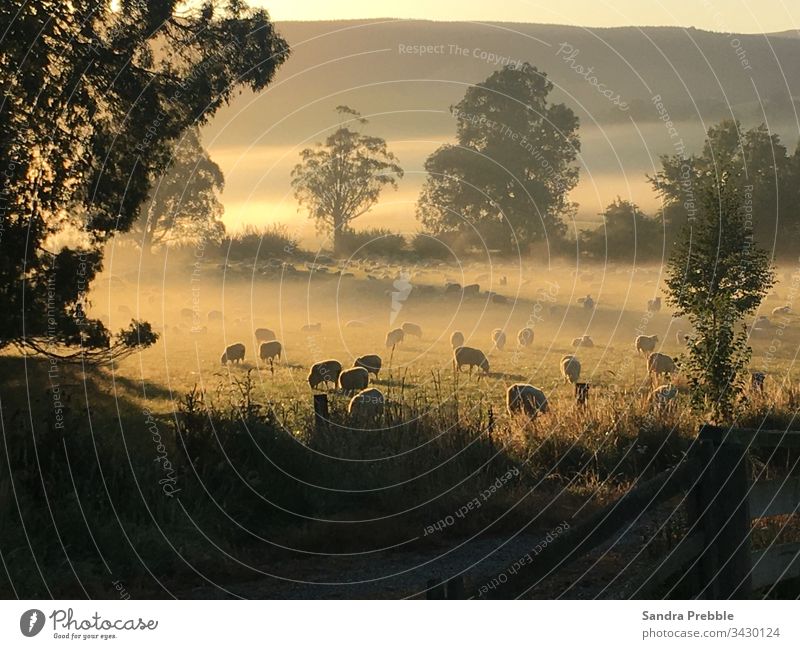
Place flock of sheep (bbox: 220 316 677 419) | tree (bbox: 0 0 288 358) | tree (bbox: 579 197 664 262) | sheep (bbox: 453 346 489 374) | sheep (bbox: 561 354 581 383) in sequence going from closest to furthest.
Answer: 1. tree (bbox: 0 0 288 358)
2. flock of sheep (bbox: 220 316 677 419)
3. sheep (bbox: 561 354 581 383)
4. sheep (bbox: 453 346 489 374)
5. tree (bbox: 579 197 664 262)

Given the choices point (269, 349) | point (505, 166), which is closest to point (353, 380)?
point (269, 349)

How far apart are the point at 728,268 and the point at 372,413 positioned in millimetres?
5501

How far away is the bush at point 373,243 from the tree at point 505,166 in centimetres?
195

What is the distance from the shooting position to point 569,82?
5722 cm

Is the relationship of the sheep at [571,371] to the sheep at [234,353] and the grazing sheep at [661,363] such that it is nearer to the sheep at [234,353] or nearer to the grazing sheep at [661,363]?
the grazing sheep at [661,363]

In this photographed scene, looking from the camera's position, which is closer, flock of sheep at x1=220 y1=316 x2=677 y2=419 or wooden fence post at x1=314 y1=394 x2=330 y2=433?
wooden fence post at x1=314 y1=394 x2=330 y2=433

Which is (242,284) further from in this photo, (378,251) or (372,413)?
(372,413)

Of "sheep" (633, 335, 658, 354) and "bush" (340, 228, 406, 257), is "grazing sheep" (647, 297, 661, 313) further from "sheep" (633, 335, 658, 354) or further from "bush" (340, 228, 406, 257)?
"bush" (340, 228, 406, 257)

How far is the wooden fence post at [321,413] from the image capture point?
45.6 ft

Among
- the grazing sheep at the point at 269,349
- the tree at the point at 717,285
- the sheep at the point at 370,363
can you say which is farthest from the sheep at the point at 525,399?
the grazing sheep at the point at 269,349

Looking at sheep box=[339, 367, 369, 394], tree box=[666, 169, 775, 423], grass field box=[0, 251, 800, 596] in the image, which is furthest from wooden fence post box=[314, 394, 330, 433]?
sheep box=[339, 367, 369, 394]

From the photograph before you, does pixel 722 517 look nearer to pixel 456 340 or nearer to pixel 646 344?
pixel 646 344

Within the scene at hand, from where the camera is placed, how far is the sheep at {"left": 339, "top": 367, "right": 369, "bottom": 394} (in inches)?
897

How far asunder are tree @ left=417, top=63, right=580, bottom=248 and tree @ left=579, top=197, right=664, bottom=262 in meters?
2.71
